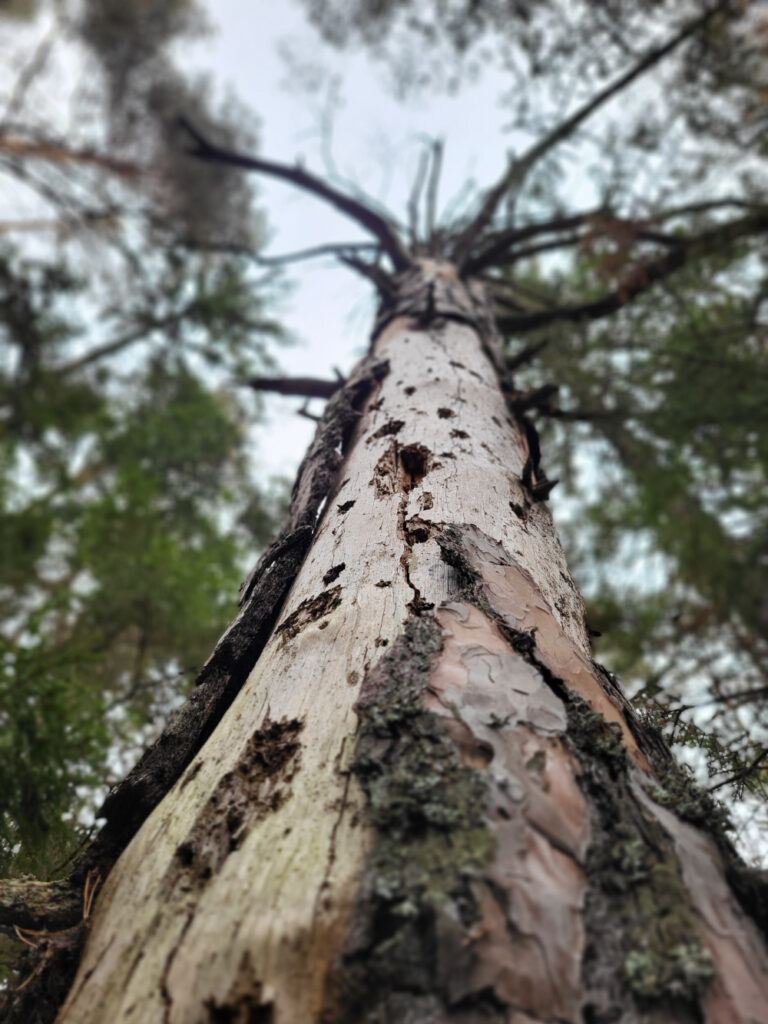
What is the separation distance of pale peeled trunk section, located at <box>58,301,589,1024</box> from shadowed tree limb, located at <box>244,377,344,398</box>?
1.17 metres

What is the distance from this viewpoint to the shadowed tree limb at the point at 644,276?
4.15 m

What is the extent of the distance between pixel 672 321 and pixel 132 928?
6.40 meters

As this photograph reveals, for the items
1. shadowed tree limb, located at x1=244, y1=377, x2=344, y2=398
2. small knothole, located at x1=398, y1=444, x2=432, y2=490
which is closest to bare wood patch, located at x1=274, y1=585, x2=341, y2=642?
small knothole, located at x1=398, y1=444, x2=432, y2=490

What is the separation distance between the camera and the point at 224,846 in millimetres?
964

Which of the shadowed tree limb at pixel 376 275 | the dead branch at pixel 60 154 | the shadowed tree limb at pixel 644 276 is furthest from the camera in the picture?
the dead branch at pixel 60 154

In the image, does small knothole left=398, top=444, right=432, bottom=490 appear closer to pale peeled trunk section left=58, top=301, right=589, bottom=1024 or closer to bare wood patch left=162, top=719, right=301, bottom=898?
pale peeled trunk section left=58, top=301, right=589, bottom=1024

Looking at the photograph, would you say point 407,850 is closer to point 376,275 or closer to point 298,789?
point 298,789

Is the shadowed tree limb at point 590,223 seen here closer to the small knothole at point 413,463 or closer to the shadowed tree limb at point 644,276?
the shadowed tree limb at point 644,276

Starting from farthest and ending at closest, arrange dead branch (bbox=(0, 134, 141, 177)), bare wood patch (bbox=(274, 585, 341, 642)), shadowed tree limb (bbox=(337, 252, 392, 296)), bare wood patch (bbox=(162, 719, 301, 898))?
dead branch (bbox=(0, 134, 141, 177)) → shadowed tree limb (bbox=(337, 252, 392, 296)) → bare wood patch (bbox=(274, 585, 341, 642)) → bare wood patch (bbox=(162, 719, 301, 898))

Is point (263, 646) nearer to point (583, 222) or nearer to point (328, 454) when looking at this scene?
point (328, 454)

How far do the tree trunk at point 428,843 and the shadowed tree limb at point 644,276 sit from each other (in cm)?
304

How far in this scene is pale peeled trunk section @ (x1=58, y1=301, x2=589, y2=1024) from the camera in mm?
795

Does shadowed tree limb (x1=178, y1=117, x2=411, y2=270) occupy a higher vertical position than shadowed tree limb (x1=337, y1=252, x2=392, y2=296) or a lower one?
higher

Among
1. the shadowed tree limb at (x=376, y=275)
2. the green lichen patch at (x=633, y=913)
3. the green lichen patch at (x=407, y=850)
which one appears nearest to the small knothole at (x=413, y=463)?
the green lichen patch at (x=407, y=850)
